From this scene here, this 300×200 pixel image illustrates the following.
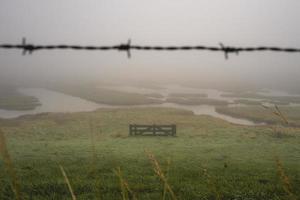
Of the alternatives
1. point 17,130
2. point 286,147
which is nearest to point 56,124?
point 17,130

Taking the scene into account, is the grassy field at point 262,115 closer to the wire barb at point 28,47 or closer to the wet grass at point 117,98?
the wet grass at point 117,98

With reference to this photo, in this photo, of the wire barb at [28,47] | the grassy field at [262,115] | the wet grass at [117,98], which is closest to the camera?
the wire barb at [28,47]

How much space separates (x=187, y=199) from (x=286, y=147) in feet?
48.4

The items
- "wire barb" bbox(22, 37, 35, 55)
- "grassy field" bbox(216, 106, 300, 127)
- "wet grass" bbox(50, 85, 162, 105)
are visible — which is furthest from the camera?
"wet grass" bbox(50, 85, 162, 105)

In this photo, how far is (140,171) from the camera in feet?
32.1

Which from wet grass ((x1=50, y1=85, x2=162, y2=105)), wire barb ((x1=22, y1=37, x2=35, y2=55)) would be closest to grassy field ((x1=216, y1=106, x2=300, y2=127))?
wet grass ((x1=50, y1=85, x2=162, y2=105))

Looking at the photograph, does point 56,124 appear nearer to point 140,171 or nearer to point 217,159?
point 217,159

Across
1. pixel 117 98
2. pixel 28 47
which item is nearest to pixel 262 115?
pixel 117 98

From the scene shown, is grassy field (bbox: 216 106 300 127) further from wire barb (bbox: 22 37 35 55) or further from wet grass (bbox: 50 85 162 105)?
A: wire barb (bbox: 22 37 35 55)

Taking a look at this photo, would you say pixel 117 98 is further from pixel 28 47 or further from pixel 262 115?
pixel 28 47

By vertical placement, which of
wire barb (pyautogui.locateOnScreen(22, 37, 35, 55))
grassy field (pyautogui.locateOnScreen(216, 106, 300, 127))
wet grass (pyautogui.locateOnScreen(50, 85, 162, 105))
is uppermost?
wire barb (pyautogui.locateOnScreen(22, 37, 35, 55))

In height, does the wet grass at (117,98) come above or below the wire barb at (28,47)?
below

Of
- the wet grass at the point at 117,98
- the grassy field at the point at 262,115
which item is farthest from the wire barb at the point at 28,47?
the wet grass at the point at 117,98

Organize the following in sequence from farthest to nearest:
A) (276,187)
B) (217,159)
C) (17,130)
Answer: (17,130) → (217,159) → (276,187)
